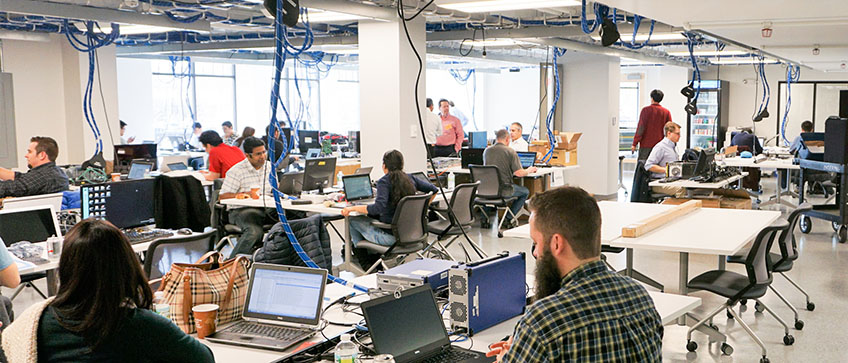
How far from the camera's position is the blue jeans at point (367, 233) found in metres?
6.67

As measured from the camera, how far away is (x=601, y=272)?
225 centimetres

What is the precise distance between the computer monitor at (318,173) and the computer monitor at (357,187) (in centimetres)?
57

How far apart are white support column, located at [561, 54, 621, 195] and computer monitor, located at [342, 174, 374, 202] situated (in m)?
7.10

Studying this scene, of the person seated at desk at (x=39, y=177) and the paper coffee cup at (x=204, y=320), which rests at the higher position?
the person seated at desk at (x=39, y=177)

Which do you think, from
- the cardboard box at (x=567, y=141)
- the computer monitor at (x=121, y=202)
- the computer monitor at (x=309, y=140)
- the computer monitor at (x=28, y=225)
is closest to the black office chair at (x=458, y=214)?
the computer monitor at (x=121, y=202)

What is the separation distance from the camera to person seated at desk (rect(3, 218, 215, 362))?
2.39m

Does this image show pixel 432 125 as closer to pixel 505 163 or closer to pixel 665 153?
pixel 505 163

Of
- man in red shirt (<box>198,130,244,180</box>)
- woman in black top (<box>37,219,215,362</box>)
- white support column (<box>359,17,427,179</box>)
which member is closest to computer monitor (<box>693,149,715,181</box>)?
white support column (<box>359,17,427,179</box>)

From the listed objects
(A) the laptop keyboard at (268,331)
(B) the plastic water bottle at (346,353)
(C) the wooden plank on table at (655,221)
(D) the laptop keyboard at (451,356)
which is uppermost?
(C) the wooden plank on table at (655,221)

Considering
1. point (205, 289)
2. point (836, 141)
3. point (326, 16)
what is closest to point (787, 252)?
point (205, 289)

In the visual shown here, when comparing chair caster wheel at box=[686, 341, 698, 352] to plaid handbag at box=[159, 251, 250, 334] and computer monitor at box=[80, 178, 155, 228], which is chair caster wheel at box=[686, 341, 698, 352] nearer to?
plaid handbag at box=[159, 251, 250, 334]

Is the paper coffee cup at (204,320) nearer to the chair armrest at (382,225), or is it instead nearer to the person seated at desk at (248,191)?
the chair armrest at (382,225)

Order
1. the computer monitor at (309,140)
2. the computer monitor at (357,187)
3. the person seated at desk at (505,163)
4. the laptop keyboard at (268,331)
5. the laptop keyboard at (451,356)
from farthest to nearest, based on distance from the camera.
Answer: the computer monitor at (309,140) → the person seated at desk at (505,163) → the computer monitor at (357,187) → the laptop keyboard at (268,331) → the laptop keyboard at (451,356)

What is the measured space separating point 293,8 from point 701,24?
4819mm
